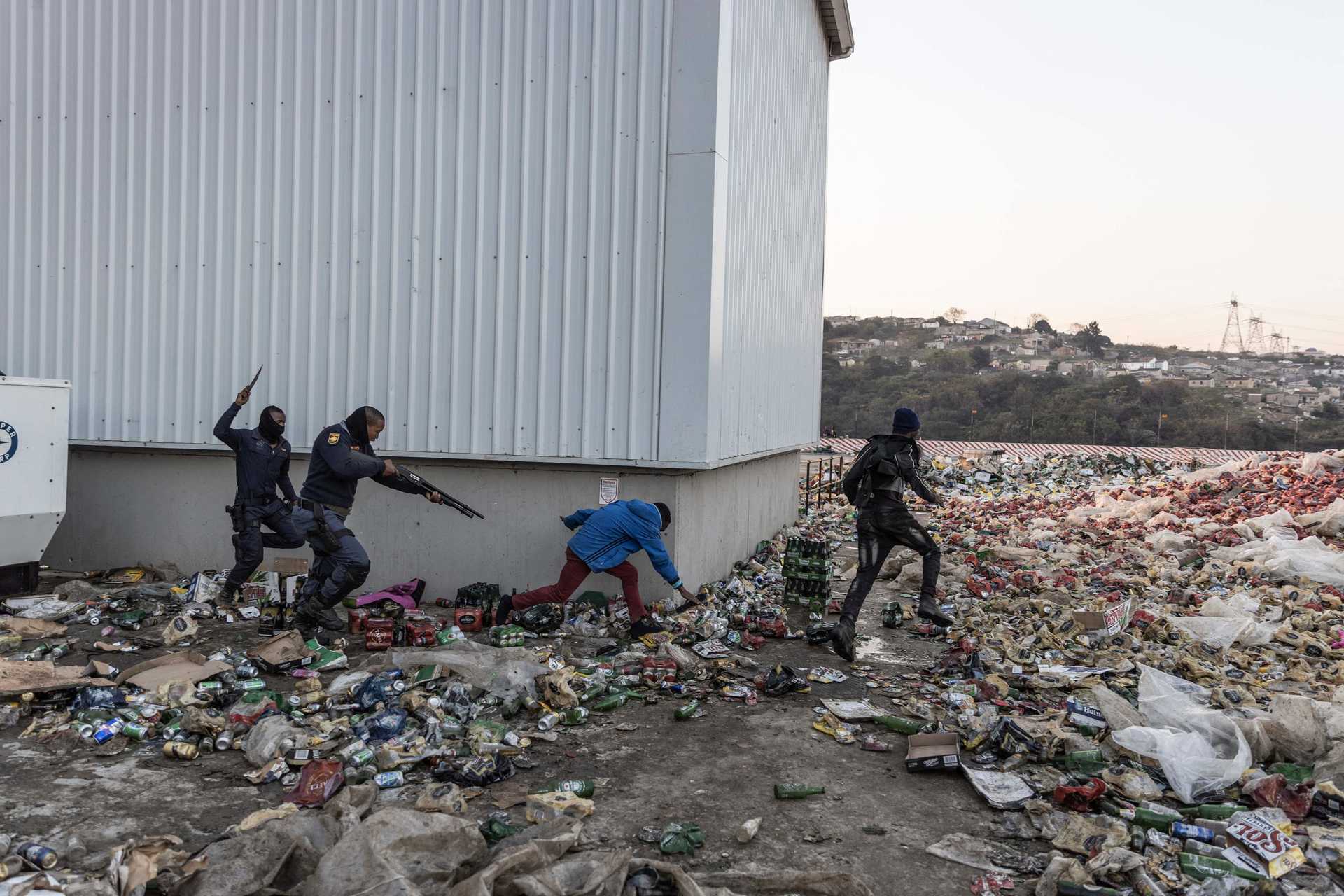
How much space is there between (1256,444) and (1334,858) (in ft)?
149

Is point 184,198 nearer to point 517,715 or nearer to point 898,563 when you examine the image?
point 517,715

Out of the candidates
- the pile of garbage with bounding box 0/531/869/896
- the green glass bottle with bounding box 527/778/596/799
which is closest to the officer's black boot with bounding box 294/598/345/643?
the pile of garbage with bounding box 0/531/869/896

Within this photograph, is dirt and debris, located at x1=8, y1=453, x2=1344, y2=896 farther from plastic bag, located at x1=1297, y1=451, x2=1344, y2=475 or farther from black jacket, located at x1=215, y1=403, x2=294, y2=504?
plastic bag, located at x1=1297, y1=451, x2=1344, y2=475

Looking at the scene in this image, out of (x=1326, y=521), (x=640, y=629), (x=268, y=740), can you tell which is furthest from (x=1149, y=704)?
(x=1326, y=521)

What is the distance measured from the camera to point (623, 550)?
Result: 7.34m

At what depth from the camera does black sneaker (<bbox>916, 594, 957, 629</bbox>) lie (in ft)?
25.2

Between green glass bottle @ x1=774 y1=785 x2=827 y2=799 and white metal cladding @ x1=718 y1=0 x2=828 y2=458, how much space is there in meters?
4.43

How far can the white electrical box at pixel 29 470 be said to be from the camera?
8.32 meters

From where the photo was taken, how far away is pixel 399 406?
8.68 meters

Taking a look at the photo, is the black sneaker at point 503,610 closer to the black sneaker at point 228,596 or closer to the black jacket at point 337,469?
the black jacket at point 337,469

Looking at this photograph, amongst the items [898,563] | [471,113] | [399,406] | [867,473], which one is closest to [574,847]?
[867,473]

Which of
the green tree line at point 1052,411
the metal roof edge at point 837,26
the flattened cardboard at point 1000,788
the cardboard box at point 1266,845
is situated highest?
the metal roof edge at point 837,26

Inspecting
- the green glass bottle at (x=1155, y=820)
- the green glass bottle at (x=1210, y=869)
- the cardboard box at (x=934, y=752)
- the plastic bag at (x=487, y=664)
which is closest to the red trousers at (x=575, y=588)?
the plastic bag at (x=487, y=664)

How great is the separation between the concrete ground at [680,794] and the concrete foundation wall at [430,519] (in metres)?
2.84
